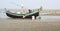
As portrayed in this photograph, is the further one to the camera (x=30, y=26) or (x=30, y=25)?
(x=30, y=25)

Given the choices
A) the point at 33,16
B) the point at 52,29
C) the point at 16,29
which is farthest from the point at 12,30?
the point at 33,16

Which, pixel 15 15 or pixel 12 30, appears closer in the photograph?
pixel 12 30

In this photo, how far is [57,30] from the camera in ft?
43.0

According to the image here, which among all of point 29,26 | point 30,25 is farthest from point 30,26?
point 30,25

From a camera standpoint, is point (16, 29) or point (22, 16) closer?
point (16, 29)

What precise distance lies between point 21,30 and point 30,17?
847 centimetres

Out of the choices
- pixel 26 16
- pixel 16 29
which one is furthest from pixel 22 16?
pixel 16 29

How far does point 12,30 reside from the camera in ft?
43.6

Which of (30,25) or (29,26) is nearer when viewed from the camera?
(29,26)

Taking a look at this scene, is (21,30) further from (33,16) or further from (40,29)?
(33,16)

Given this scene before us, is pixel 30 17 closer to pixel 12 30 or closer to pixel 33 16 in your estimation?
pixel 33 16

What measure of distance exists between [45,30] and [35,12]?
8.88 meters

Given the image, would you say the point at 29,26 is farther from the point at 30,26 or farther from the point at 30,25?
the point at 30,25

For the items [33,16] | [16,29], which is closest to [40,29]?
[16,29]
